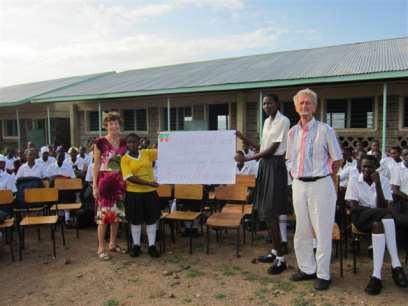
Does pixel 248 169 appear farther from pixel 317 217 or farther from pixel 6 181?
pixel 6 181

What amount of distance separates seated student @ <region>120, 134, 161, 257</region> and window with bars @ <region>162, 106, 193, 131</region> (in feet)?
33.1

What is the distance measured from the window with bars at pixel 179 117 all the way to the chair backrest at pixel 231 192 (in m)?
9.33

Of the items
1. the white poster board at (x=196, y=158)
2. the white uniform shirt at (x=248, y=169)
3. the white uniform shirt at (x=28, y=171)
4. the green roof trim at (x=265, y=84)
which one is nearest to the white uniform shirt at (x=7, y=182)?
the white uniform shirt at (x=28, y=171)

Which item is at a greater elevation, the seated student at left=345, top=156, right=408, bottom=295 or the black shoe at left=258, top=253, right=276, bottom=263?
the seated student at left=345, top=156, right=408, bottom=295

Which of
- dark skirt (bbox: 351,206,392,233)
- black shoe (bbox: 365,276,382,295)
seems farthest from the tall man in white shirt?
dark skirt (bbox: 351,206,392,233)

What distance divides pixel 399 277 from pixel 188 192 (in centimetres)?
309

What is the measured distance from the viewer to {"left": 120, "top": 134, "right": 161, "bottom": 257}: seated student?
490 centimetres

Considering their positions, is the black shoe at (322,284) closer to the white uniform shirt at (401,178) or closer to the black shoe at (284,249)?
the black shoe at (284,249)

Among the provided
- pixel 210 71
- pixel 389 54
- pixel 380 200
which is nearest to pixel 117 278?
pixel 380 200

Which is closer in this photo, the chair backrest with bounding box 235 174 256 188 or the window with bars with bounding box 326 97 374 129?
the chair backrest with bounding box 235 174 256 188

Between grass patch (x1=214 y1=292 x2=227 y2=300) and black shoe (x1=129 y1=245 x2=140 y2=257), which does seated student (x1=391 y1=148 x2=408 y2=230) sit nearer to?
grass patch (x1=214 y1=292 x2=227 y2=300)

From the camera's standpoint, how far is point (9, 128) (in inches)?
896

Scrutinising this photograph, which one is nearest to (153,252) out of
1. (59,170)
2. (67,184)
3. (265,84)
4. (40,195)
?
(40,195)

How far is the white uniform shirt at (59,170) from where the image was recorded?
7609 millimetres
